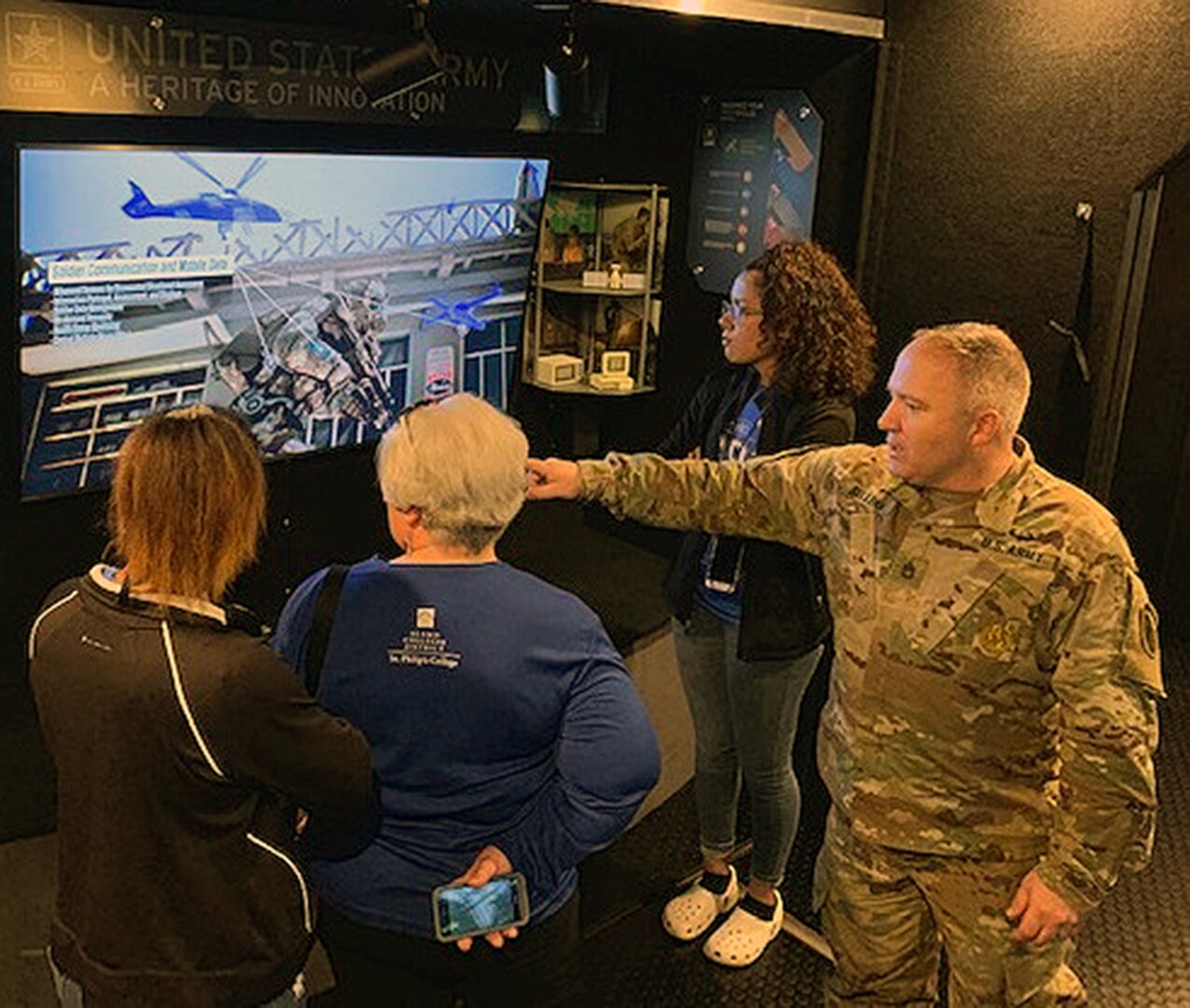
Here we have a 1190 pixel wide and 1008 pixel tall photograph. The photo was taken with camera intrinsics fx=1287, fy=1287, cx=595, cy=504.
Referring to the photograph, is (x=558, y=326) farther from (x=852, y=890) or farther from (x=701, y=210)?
(x=852, y=890)

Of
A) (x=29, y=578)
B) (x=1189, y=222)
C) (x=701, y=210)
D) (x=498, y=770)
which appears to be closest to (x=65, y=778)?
(x=498, y=770)

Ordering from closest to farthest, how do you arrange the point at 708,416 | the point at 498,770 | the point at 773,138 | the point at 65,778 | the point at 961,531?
the point at 65,778
the point at 498,770
the point at 961,531
the point at 708,416
the point at 773,138

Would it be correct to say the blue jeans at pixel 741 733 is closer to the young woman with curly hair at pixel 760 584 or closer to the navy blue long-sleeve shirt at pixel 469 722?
the young woman with curly hair at pixel 760 584

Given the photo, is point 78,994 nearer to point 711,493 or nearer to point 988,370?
point 711,493

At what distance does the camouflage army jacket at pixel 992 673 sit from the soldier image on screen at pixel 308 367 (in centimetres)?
167

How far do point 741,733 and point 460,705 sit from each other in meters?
1.17

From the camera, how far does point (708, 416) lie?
2758mm

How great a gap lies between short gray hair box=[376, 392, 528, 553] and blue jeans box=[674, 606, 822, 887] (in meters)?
1.04

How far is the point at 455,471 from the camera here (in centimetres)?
164

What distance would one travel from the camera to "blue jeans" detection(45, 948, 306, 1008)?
1.63 metres

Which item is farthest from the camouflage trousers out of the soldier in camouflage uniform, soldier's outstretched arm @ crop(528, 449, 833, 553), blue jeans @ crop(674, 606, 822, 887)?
soldier's outstretched arm @ crop(528, 449, 833, 553)

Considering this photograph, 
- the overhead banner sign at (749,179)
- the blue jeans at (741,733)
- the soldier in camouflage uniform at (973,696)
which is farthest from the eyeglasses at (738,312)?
the overhead banner sign at (749,179)

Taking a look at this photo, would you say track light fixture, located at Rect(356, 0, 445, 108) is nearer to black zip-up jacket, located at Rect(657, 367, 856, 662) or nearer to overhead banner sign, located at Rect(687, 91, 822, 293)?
overhead banner sign, located at Rect(687, 91, 822, 293)

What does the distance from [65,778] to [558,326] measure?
3.04 m
